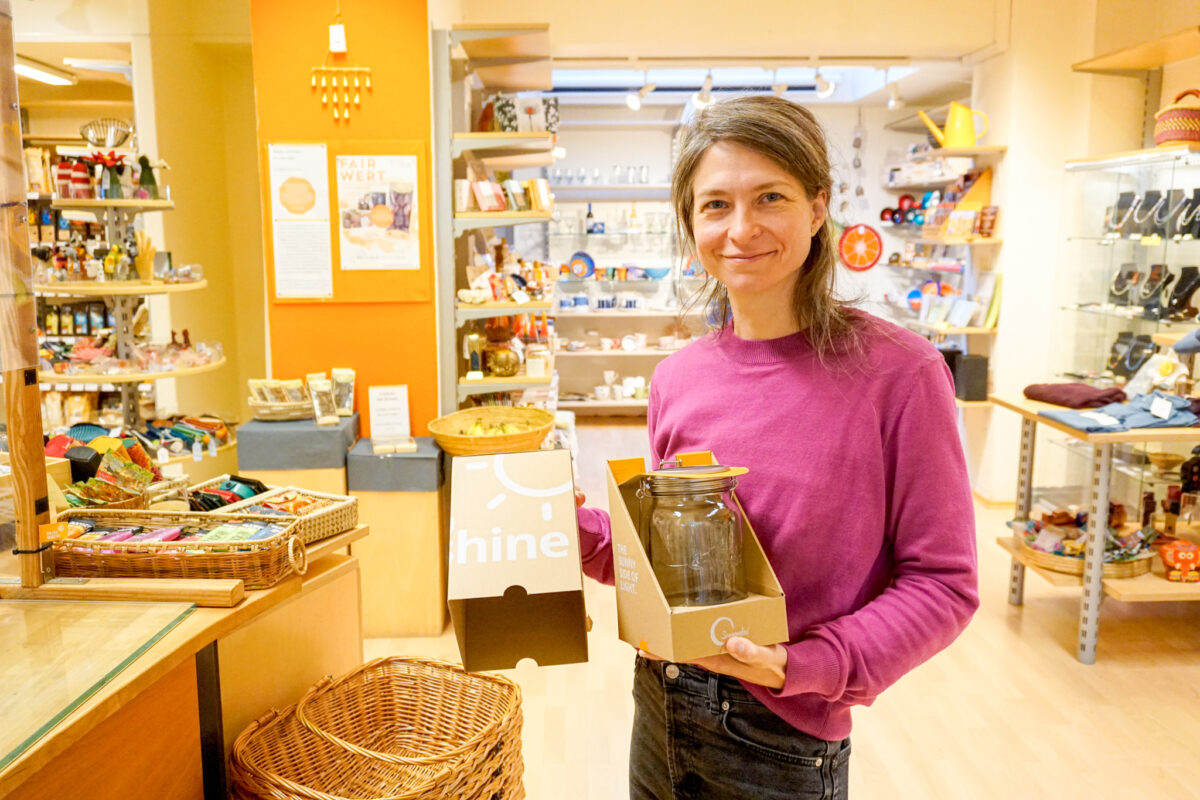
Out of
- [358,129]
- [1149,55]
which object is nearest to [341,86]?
[358,129]

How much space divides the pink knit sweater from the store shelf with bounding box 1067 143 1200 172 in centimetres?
358

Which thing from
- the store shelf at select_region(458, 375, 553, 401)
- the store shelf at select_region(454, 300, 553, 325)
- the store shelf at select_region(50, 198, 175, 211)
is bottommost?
the store shelf at select_region(458, 375, 553, 401)

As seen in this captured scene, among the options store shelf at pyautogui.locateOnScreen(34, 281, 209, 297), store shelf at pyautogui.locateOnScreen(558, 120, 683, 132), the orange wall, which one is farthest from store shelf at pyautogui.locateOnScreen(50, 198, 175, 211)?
store shelf at pyautogui.locateOnScreen(558, 120, 683, 132)

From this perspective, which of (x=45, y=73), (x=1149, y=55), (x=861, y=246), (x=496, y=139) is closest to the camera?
(x=496, y=139)

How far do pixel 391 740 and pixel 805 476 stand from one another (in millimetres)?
1086

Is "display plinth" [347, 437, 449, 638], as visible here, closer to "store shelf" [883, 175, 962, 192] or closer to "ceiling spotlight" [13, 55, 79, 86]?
"ceiling spotlight" [13, 55, 79, 86]

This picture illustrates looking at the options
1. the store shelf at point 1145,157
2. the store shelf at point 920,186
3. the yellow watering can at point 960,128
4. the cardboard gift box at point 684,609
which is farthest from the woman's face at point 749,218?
the store shelf at point 920,186

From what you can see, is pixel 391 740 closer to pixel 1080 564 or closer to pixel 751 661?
pixel 751 661

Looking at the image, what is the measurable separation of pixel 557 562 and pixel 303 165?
2944 millimetres

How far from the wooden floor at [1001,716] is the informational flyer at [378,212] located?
5.20ft

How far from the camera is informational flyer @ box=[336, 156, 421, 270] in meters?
3.67

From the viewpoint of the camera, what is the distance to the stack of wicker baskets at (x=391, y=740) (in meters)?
1.48

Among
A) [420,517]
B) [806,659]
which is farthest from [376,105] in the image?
[806,659]

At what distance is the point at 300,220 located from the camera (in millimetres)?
3693
